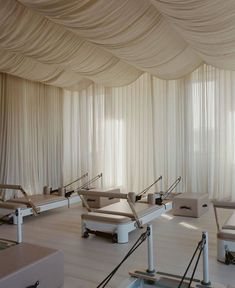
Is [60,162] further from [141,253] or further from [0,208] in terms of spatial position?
[141,253]

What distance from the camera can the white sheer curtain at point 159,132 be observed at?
594cm

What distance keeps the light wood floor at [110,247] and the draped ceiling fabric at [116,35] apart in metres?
2.47

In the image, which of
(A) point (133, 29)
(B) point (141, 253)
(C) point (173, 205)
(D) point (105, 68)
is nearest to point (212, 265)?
(B) point (141, 253)

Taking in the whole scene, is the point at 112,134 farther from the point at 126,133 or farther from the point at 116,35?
the point at 116,35

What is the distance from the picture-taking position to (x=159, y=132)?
258 inches

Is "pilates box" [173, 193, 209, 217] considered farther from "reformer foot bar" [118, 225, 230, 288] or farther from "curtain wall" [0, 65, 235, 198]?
"reformer foot bar" [118, 225, 230, 288]

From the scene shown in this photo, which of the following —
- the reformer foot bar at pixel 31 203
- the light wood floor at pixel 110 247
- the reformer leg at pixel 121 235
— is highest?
the reformer foot bar at pixel 31 203

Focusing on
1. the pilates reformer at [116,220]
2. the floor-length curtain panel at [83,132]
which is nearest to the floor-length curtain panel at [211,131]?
the floor-length curtain panel at [83,132]

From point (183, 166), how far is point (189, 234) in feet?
8.52

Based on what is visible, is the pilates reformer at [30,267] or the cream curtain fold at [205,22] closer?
the pilates reformer at [30,267]

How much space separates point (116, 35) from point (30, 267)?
3.10 m

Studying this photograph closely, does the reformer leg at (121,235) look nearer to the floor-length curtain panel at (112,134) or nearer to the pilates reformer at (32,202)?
the pilates reformer at (32,202)

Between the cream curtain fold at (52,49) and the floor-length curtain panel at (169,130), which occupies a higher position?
the cream curtain fold at (52,49)

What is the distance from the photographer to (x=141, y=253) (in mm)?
3102
